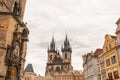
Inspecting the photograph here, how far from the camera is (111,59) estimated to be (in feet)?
84.1

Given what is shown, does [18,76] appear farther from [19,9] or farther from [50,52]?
[50,52]

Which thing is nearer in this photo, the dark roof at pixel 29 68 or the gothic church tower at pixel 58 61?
the dark roof at pixel 29 68

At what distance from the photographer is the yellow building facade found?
23.8 metres

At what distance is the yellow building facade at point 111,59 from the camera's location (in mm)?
23844

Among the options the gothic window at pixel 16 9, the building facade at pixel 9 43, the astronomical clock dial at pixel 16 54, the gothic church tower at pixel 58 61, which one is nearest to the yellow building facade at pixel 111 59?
the building facade at pixel 9 43

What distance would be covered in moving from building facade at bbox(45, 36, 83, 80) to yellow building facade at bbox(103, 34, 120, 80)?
58127 millimetres

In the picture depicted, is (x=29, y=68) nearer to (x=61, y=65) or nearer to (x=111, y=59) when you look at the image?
(x=61, y=65)

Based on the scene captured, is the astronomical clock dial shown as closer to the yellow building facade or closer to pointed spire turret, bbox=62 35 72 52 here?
the yellow building facade

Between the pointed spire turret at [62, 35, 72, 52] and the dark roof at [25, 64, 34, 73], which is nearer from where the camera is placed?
the dark roof at [25, 64, 34, 73]

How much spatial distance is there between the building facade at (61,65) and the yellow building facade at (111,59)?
58127mm

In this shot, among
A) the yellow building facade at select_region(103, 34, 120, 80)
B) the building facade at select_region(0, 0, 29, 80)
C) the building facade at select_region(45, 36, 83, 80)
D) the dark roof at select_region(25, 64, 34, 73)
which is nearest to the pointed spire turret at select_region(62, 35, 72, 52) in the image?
the building facade at select_region(45, 36, 83, 80)

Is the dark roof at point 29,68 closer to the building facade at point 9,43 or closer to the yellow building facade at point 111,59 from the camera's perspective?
the yellow building facade at point 111,59

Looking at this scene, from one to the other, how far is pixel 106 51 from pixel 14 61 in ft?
58.5

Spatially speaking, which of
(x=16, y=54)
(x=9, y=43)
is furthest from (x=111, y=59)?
(x=9, y=43)
